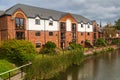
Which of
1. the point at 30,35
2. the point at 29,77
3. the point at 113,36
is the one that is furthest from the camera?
the point at 113,36

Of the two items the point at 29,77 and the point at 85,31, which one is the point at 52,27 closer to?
→ the point at 85,31

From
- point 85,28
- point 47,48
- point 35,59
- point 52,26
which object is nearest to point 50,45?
point 47,48

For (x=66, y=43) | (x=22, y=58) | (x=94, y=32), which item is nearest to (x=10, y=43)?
(x=22, y=58)

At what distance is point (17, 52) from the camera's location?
26.2 metres

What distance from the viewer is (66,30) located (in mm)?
50969

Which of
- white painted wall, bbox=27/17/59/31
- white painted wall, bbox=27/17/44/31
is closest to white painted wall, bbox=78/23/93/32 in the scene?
white painted wall, bbox=27/17/59/31

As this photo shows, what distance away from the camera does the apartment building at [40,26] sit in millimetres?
37294

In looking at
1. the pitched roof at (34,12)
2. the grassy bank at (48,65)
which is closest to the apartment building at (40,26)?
the pitched roof at (34,12)

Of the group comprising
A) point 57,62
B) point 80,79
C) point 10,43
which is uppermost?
point 10,43

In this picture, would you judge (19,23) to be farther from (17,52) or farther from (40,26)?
(17,52)

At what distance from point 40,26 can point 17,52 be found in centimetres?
1722

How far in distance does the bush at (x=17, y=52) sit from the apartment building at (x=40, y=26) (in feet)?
33.3

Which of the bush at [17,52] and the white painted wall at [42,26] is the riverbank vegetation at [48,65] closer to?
the bush at [17,52]

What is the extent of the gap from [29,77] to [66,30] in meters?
30.9
